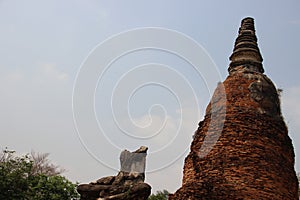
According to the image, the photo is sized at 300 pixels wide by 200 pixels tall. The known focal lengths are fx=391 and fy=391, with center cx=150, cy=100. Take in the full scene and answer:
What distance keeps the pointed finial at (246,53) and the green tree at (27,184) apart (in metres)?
12.2

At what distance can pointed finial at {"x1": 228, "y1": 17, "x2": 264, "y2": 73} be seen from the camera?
12070 mm

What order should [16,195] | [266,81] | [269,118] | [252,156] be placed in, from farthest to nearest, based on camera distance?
[16,195] → [266,81] → [269,118] → [252,156]

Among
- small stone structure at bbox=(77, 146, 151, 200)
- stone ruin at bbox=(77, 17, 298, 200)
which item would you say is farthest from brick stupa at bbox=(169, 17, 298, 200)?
small stone structure at bbox=(77, 146, 151, 200)

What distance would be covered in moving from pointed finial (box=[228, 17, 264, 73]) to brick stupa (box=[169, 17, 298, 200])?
0.03 m

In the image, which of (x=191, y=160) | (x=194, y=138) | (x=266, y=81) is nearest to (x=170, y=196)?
(x=191, y=160)

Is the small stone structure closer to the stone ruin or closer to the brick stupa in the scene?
the stone ruin

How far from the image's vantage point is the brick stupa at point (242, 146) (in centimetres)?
936

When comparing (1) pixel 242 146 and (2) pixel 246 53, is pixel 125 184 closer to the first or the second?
(1) pixel 242 146

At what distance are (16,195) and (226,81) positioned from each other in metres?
12.9

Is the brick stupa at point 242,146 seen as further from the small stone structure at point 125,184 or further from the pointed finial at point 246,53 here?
the small stone structure at point 125,184

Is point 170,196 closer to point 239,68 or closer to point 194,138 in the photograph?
point 194,138

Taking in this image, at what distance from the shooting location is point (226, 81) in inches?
462

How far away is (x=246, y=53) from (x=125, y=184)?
5471mm

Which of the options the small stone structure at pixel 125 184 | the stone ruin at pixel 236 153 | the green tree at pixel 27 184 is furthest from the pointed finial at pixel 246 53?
the green tree at pixel 27 184
